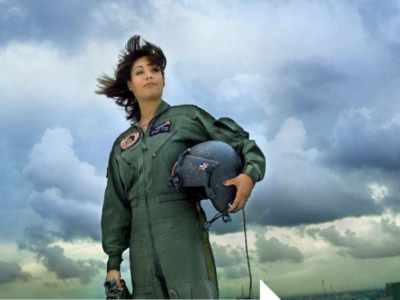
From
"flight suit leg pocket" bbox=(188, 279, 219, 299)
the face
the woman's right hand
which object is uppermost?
the face

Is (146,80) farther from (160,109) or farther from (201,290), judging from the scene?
(201,290)

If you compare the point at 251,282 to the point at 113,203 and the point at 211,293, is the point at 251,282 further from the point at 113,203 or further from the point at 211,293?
the point at 113,203

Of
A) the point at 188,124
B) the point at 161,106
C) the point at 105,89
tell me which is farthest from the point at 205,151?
the point at 105,89

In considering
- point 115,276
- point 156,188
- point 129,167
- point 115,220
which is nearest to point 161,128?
point 129,167

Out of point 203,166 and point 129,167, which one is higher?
point 129,167

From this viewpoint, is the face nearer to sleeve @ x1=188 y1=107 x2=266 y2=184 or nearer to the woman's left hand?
sleeve @ x1=188 y1=107 x2=266 y2=184

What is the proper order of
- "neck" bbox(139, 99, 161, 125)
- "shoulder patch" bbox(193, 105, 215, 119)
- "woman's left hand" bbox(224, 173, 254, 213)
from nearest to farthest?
"woman's left hand" bbox(224, 173, 254, 213)
"shoulder patch" bbox(193, 105, 215, 119)
"neck" bbox(139, 99, 161, 125)

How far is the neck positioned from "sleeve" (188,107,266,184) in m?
0.41

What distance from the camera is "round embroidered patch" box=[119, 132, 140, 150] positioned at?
6.14 metres

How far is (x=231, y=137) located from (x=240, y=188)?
648 millimetres

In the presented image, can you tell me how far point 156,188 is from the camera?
5703 millimetres

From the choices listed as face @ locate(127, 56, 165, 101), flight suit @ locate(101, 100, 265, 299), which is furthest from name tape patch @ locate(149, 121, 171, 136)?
face @ locate(127, 56, 165, 101)

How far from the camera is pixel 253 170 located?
213 inches

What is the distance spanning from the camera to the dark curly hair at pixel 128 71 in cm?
636
